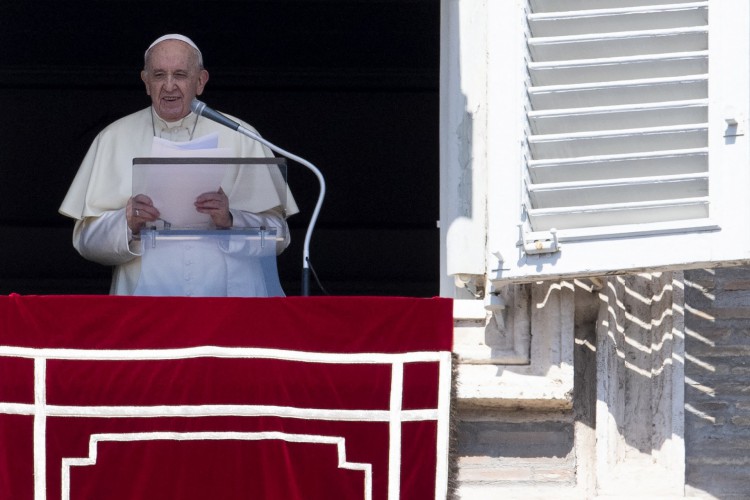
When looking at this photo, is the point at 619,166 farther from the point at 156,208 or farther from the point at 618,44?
the point at 156,208

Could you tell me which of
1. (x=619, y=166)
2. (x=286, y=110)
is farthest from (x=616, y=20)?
(x=286, y=110)

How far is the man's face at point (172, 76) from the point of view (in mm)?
6406

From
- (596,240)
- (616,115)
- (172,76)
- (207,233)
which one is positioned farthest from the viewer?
(172,76)

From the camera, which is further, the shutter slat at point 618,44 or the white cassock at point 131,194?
the white cassock at point 131,194

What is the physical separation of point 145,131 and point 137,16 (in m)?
2.58

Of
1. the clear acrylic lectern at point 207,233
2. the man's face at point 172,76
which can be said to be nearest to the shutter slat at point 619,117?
the clear acrylic lectern at point 207,233

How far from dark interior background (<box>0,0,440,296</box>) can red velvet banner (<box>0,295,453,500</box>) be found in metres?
3.57

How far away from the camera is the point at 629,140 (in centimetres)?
561

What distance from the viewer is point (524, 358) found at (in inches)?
228

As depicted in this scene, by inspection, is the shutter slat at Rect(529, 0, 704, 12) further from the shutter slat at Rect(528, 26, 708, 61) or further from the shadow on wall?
the shadow on wall

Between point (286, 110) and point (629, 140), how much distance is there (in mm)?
4018

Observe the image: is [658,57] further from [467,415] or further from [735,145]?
[467,415]

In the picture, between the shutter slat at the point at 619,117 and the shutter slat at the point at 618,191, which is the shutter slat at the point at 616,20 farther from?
the shutter slat at the point at 618,191

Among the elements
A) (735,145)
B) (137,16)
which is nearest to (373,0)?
(137,16)
